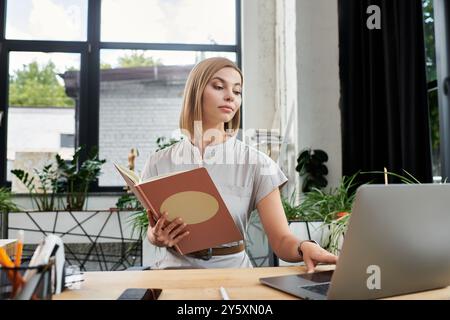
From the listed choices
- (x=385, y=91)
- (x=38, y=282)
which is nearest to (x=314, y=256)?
(x=38, y=282)

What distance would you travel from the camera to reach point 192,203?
3.18ft

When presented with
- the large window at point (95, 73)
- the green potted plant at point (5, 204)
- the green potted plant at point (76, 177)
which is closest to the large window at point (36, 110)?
the large window at point (95, 73)

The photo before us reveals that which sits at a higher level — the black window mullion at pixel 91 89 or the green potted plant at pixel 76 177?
the black window mullion at pixel 91 89

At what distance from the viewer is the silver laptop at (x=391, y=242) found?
613 mm

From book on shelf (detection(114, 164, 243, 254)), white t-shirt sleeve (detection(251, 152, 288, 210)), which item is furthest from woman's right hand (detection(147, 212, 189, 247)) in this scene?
white t-shirt sleeve (detection(251, 152, 288, 210))

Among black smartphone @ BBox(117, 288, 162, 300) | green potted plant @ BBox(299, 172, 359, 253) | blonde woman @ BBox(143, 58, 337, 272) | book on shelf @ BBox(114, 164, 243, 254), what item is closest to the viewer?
black smartphone @ BBox(117, 288, 162, 300)

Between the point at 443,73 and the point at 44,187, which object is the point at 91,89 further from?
the point at 443,73

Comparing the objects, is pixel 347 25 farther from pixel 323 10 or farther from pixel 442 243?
pixel 442 243

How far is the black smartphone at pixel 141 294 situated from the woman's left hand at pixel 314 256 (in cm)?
40

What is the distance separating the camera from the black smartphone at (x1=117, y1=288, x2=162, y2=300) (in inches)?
27.1

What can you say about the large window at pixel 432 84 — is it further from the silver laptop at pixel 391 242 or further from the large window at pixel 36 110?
the large window at pixel 36 110

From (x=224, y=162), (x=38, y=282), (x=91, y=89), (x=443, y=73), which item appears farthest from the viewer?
(x=91, y=89)

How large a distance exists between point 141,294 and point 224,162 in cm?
76

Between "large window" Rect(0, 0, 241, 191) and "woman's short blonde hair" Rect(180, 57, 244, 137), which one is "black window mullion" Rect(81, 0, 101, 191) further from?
"woman's short blonde hair" Rect(180, 57, 244, 137)
